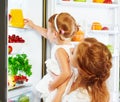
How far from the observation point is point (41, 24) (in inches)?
77.1

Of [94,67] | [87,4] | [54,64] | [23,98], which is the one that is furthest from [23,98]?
[87,4]

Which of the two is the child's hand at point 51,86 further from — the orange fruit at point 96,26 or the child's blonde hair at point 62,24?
the orange fruit at point 96,26

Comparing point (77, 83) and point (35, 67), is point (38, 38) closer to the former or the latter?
point (35, 67)

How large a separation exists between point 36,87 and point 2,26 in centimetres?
94

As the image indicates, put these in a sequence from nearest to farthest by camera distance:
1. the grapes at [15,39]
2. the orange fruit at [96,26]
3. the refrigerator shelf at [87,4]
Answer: the grapes at [15,39], the refrigerator shelf at [87,4], the orange fruit at [96,26]

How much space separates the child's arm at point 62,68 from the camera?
179cm

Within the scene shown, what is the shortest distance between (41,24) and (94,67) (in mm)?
740

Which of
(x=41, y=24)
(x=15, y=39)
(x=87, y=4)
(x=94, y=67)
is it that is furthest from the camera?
(x=87, y=4)

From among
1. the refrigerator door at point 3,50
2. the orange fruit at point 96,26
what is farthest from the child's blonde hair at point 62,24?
the refrigerator door at point 3,50

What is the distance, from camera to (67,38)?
1.86 m

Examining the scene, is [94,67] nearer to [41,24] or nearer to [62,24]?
[62,24]

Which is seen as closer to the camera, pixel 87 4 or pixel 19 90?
pixel 19 90

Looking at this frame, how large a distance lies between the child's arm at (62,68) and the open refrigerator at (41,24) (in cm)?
18

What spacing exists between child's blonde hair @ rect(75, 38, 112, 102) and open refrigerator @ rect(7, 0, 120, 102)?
0.54m
